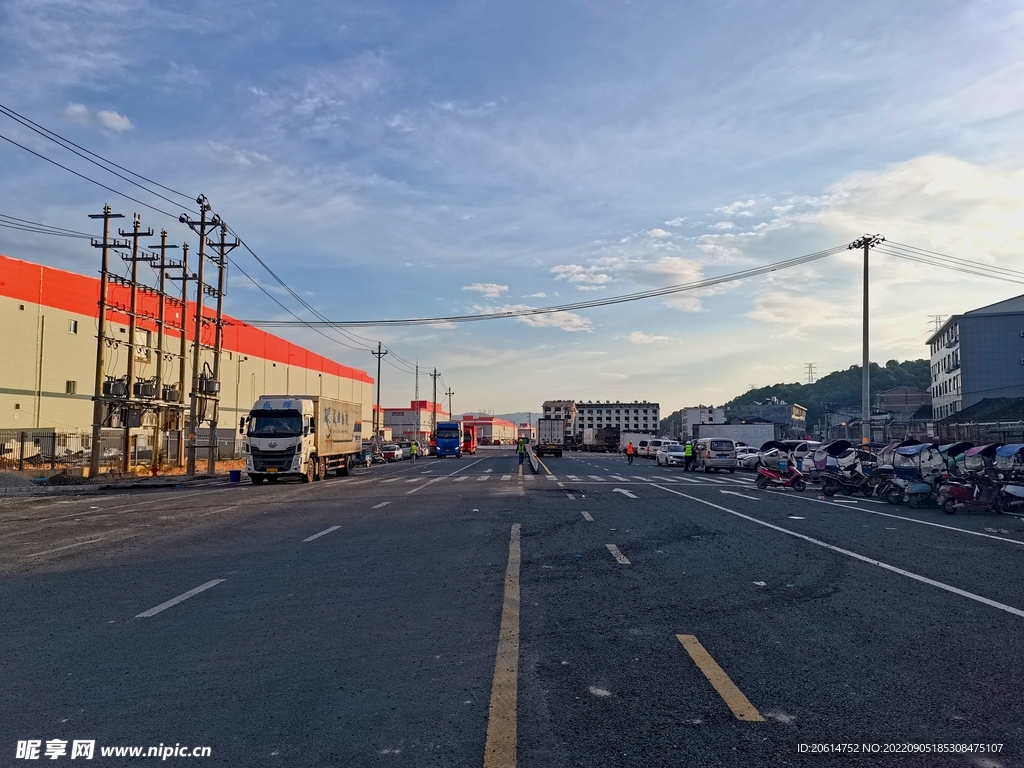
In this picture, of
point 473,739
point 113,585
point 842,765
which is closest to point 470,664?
point 473,739

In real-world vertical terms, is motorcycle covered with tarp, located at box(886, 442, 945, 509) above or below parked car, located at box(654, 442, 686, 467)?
above

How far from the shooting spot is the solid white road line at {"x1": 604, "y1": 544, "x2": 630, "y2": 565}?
11.0 m

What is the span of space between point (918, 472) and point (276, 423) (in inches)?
911

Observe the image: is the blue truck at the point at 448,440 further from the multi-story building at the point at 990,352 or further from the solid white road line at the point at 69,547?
the solid white road line at the point at 69,547

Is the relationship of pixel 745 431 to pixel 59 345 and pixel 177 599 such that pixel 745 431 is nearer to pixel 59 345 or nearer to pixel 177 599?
pixel 59 345

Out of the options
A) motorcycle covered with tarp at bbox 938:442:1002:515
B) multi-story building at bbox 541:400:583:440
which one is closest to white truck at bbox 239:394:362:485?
motorcycle covered with tarp at bbox 938:442:1002:515

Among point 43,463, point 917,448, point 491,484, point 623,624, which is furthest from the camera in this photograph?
point 43,463

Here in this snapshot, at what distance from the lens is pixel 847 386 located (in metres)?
139

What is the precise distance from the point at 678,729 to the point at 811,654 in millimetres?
2213

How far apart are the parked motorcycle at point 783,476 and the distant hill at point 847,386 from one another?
88827 millimetres

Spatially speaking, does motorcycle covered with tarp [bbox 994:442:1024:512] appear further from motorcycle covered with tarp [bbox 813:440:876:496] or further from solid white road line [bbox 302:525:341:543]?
solid white road line [bbox 302:525:341:543]

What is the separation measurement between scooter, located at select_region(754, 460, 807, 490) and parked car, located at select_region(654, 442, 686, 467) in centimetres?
2172

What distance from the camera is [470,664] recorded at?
5.92 meters

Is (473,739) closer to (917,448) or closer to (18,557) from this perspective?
(18,557)
